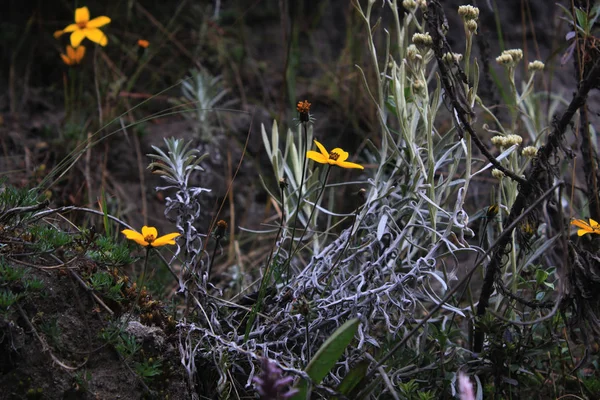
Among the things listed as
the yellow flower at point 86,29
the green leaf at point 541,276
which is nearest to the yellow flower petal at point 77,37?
the yellow flower at point 86,29

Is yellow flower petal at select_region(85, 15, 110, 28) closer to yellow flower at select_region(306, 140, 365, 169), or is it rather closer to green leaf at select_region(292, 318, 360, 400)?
yellow flower at select_region(306, 140, 365, 169)

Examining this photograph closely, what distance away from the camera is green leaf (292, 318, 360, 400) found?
118 centimetres

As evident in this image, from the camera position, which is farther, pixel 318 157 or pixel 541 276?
pixel 541 276

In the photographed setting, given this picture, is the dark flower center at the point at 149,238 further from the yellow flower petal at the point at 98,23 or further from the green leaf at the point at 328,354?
the yellow flower petal at the point at 98,23

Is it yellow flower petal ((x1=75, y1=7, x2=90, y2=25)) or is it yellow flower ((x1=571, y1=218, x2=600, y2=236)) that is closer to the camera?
yellow flower ((x1=571, y1=218, x2=600, y2=236))

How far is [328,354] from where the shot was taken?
1.21 m

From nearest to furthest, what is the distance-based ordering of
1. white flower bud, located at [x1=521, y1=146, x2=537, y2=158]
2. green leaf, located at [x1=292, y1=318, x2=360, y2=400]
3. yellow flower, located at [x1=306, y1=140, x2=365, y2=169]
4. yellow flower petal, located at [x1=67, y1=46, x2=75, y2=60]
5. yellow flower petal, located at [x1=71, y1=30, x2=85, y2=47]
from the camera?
green leaf, located at [x1=292, y1=318, x2=360, y2=400], yellow flower, located at [x1=306, y1=140, x2=365, y2=169], white flower bud, located at [x1=521, y1=146, x2=537, y2=158], yellow flower petal, located at [x1=71, y1=30, x2=85, y2=47], yellow flower petal, located at [x1=67, y1=46, x2=75, y2=60]

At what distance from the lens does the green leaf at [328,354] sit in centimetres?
118

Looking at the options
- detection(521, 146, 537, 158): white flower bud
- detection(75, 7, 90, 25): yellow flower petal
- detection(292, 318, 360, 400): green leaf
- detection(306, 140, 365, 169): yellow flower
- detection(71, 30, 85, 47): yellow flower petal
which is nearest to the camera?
detection(292, 318, 360, 400): green leaf

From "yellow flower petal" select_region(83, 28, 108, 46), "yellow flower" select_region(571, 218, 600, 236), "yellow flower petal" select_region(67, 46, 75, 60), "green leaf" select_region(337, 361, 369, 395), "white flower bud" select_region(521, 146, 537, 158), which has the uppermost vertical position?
"yellow flower petal" select_region(83, 28, 108, 46)

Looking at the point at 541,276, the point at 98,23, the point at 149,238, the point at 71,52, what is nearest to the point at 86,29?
the point at 98,23

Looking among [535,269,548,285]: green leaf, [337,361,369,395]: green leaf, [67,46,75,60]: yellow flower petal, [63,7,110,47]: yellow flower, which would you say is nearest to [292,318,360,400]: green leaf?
[337,361,369,395]: green leaf

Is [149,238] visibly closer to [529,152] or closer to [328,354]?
[328,354]

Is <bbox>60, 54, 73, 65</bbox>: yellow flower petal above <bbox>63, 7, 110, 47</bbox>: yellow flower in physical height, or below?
below
